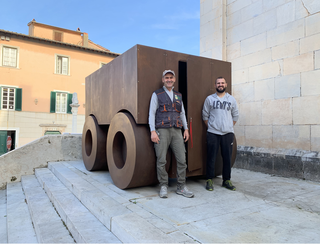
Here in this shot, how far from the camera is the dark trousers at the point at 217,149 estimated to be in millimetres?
3850

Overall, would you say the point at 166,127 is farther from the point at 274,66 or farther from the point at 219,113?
the point at 274,66

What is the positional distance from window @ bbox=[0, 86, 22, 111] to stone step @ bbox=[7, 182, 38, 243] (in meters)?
15.0

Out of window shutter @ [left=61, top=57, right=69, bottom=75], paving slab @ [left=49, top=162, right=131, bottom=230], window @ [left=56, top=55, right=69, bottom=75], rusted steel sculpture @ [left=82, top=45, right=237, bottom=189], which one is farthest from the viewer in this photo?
window shutter @ [left=61, top=57, right=69, bottom=75]

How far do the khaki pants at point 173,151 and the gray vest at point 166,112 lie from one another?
9cm

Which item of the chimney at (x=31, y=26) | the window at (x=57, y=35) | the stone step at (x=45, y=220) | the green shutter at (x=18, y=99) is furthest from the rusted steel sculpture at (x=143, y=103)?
the window at (x=57, y=35)

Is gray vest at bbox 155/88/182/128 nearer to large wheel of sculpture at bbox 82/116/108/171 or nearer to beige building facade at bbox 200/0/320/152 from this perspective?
large wheel of sculpture at bbox 82/116/108/171

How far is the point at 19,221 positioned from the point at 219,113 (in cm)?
352

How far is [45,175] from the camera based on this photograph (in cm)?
560

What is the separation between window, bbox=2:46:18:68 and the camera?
1800cm

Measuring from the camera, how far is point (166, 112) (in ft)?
11.8

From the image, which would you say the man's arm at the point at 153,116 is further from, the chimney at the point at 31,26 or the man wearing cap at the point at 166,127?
the chimney at the point at 31,26

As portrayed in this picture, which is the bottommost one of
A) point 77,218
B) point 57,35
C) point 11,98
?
point 77,218

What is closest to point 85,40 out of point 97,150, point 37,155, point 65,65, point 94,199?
point 65,65

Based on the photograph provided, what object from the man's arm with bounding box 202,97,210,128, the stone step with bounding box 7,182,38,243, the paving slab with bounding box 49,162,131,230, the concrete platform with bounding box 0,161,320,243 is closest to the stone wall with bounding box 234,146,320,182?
the concrete platform with bounding box 0,161,320,243
